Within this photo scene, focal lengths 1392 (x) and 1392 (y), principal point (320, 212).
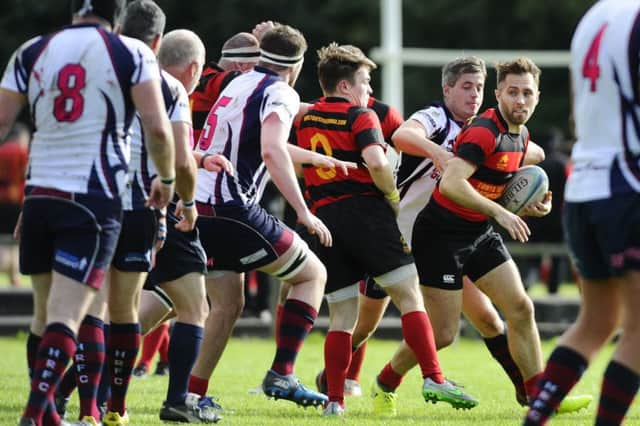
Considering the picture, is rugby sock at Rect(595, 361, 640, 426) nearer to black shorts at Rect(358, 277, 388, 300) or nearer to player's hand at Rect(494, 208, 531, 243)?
player's hand at Rect(494, 208, 531, 243)

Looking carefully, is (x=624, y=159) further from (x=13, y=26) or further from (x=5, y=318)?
(x=13, y=26)

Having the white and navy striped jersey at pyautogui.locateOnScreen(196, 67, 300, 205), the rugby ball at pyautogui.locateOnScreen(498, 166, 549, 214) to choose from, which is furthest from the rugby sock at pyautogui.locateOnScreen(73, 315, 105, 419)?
the rugby ball at pyautogui.locateOnScreen(498, 166, 549, 214)

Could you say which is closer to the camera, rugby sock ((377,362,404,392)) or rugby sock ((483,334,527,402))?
rugby sock ((377,362,404,392))

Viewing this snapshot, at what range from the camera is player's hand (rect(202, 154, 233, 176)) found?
7.29 m

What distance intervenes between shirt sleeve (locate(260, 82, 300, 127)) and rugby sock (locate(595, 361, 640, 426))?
2.51m

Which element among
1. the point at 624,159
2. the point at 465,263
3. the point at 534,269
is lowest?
the point at 534,269

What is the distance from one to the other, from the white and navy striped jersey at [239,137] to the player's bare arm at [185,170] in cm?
91

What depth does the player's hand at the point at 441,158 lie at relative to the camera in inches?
311

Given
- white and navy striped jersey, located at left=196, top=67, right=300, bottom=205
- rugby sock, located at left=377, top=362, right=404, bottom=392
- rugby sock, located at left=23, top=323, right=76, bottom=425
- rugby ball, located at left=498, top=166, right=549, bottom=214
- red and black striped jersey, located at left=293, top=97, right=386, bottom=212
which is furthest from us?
rugby sock, located at left=377, top=362, right=404, bottom=392

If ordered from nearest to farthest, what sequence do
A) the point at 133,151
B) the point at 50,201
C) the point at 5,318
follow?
the point at 50,201 → the point at 133,151 → the point at 5,318

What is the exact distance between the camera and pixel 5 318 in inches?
607

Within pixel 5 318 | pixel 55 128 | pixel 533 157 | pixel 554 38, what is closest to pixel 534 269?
pixel 5 318

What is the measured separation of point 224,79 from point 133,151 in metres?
1.91

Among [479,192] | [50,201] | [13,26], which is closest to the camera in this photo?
[50,201]
